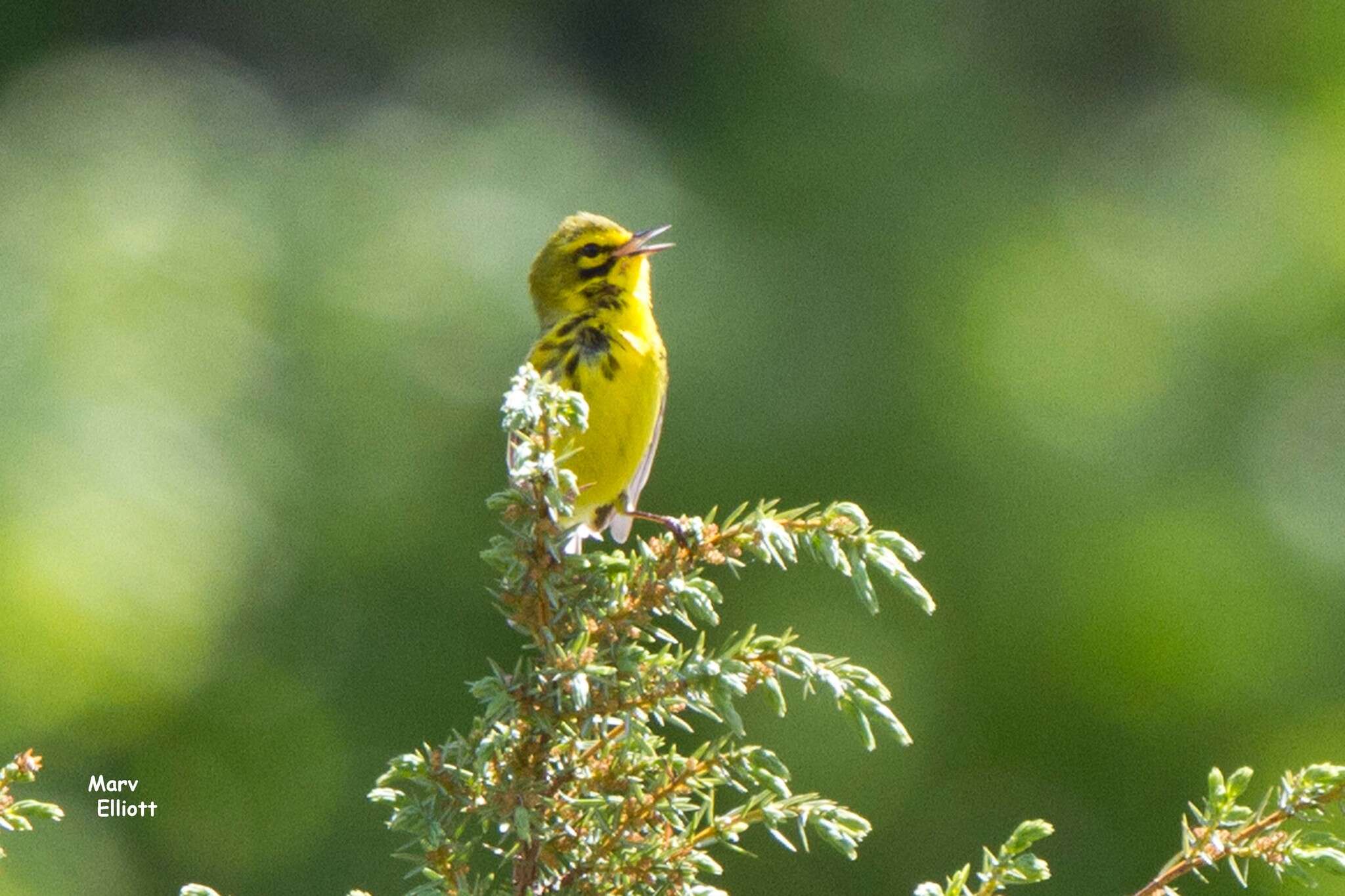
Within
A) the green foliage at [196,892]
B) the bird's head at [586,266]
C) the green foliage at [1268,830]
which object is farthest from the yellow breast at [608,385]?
the green foliage at [1268,830]

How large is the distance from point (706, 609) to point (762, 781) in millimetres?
205

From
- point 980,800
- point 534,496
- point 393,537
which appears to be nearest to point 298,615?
point 393,537

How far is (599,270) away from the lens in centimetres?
387

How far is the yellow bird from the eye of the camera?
11.3 ft

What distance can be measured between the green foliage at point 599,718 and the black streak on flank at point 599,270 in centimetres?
176

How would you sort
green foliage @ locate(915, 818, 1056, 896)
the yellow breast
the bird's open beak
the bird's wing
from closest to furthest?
green foliage @ locate(915, 818, 1056, 896)
the yellow breast
the bird's wing
the bird's open beak

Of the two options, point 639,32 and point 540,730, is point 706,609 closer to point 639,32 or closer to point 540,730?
point 540,730

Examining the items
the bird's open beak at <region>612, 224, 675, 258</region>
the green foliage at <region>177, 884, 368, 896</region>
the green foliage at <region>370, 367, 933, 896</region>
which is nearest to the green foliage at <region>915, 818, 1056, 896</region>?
the green foliage at <region>370, 367, 933, 896</region>

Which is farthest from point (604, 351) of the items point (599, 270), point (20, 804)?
point (20, 804)

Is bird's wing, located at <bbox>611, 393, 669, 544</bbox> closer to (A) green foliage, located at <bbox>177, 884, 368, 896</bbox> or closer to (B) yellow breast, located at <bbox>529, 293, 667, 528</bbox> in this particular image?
(B) yellow breast, located at <bbox>529, 293, 667, 528</bbox>

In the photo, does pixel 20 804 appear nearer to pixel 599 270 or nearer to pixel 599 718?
pixel 599 718

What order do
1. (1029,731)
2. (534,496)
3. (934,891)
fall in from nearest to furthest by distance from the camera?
1. (934,891)
2. (534,496)
3. (1029,731)

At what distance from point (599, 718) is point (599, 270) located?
1.98 metres

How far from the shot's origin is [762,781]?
6.72 feet
